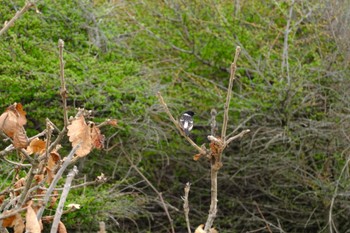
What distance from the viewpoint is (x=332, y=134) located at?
869cm

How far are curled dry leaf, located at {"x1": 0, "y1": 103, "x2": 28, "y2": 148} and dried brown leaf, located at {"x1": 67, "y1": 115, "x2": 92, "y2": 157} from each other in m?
0.14

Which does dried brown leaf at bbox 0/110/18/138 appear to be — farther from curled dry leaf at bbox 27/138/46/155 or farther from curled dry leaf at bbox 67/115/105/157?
curled dry leaf at bbox 27/138/46/155

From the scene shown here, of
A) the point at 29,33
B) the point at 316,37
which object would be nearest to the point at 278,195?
the point at 316,37

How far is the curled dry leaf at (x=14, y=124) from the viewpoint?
2.07 meters

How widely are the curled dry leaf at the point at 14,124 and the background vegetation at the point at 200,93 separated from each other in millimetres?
5176

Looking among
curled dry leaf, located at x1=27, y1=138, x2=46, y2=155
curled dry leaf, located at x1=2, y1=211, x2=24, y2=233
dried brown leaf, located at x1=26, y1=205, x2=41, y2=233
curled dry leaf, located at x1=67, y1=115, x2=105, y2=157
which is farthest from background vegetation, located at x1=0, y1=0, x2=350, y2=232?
dried brown leaf, located at x1=26, y1=205, x2=41, y2=233

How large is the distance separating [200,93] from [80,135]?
7.20m

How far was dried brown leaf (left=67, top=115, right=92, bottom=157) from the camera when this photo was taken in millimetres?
2049

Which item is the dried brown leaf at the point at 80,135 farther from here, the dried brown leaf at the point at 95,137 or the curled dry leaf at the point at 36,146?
the curled dry leaf at the point at 36,146

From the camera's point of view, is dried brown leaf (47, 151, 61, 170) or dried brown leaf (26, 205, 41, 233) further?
dried brown leaf (47, 151, 61, 170)

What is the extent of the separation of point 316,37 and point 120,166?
8.71 feet

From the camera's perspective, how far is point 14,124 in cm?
207

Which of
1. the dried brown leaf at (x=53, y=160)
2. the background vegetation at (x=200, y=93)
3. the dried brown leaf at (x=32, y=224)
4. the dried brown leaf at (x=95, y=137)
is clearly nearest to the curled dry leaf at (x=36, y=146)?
the dried brown leaf at (x=53, y=160)

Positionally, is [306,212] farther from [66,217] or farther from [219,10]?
[66,217]
